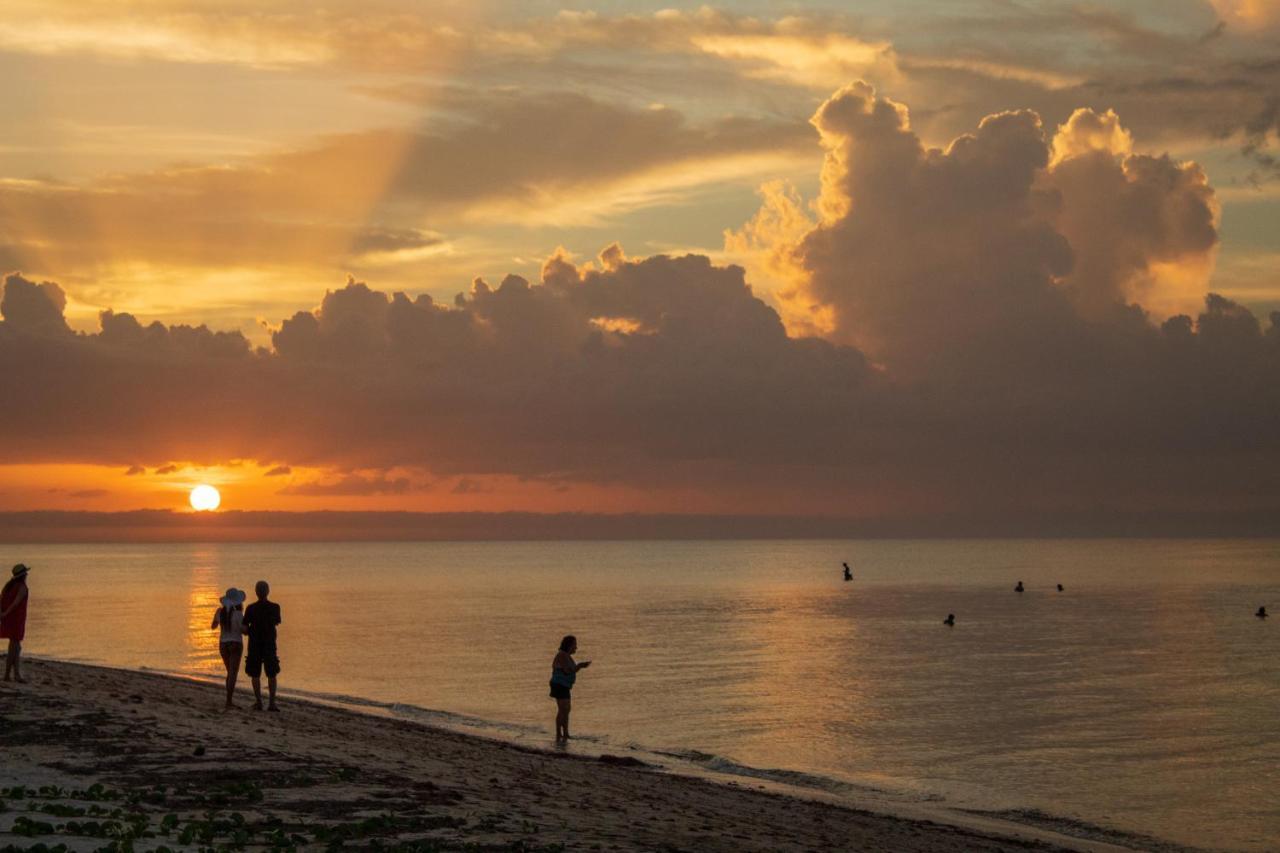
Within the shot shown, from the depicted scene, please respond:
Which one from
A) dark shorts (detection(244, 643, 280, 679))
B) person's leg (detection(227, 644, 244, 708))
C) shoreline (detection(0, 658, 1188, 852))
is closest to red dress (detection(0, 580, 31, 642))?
shoreline (detection(0, 658, 1188, 852))

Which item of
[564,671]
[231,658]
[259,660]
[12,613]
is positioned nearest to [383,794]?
[259,660]

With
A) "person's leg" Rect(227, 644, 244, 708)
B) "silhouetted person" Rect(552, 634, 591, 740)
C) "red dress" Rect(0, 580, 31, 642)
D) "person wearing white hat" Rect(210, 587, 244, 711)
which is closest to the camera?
"person wearing white hat" Rect(210, 587, 244, 711)

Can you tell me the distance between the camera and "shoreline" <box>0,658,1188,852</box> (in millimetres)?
16125

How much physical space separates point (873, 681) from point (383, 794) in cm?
4054

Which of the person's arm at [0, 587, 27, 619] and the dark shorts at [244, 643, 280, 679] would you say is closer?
the dark shorts at [244, 643, 280, 679]

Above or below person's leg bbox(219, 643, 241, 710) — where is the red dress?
above

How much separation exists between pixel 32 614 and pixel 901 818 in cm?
9316

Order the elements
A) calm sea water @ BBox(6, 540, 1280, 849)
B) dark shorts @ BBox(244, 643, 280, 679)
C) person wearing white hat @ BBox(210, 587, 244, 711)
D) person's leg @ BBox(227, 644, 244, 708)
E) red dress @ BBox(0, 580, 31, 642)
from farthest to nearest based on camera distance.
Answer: calm sea water @ BBox(6, 540, 1280, 849) < red dress @ BBox(0, 580, 31, 642) < person's leg @ BBox(227, 644, 244, 708) < dark shorts @ BBox(244, 643, 280, 679) < person wearing white hat @ BBox(210, 587, 244, 711)

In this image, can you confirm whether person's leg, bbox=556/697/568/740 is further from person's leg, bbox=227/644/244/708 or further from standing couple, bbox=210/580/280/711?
person's leg, bbox=227/644/244/708

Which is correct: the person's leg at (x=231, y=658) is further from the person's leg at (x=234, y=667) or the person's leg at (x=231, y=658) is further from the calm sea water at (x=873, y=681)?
the calm sea water at (x=873, y=681)

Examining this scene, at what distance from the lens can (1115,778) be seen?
32531mm

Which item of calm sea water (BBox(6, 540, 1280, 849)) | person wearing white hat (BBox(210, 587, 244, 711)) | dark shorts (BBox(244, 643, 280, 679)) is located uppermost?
person wearing white hat (BBox(210, 587, 244, 711))

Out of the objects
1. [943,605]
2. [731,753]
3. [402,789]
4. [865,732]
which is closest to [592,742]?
[731,753]

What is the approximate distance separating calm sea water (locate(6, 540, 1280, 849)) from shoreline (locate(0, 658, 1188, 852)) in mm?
4510
